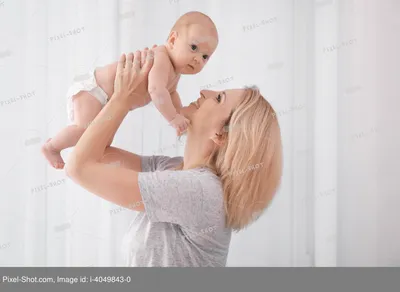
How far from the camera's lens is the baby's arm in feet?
4.26

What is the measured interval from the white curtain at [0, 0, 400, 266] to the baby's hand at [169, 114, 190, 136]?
2.95ft

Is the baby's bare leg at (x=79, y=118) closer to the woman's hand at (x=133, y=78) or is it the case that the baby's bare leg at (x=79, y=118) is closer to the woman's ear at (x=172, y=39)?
the woman's hand at (x=133, y=78)

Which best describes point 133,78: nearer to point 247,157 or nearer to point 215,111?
point 215,111

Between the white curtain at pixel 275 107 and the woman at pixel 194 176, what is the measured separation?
0.91 m

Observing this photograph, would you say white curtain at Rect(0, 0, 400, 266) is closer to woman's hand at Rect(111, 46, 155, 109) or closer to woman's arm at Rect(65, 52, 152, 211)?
woman's hand at Rect(111, 46, 155, 109)

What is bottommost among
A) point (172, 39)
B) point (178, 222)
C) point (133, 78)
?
point (178, 222)

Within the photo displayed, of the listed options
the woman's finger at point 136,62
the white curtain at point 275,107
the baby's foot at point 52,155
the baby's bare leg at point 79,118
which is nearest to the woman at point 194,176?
the woman's finger at point 136,62

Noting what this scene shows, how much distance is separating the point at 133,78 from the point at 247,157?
322 mm

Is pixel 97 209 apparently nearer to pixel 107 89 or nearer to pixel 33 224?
pixel 33 224

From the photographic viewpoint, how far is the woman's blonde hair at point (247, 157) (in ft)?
4.21

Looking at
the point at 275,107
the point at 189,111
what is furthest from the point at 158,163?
the point at 275,107

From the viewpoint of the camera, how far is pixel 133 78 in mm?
1284
